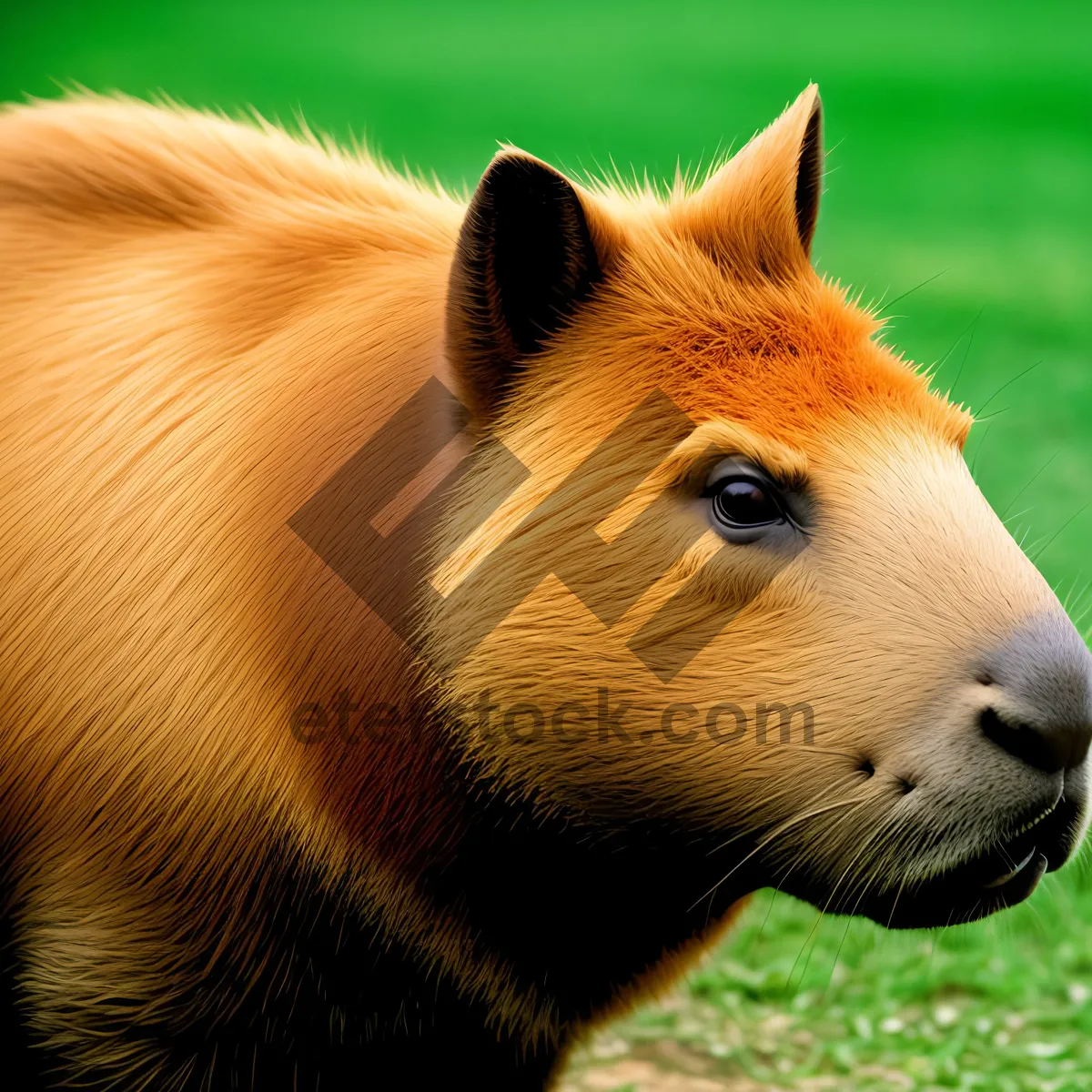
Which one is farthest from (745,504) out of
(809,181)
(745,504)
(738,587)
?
(809,181)

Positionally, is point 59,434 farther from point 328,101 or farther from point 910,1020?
point 328,101

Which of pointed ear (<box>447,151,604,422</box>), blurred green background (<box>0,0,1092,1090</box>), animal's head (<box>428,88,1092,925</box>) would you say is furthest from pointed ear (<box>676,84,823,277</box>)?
blurred green background (<box>0,0,1092,1090</box>)

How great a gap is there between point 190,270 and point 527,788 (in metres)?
1.49

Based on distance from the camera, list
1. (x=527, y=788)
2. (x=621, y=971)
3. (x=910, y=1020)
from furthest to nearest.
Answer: (x=910, y=1020)
(x=621, y=971)
(x=527, y=788)

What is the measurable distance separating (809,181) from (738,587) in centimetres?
117

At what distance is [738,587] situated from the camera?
2.68m

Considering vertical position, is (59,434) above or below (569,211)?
above

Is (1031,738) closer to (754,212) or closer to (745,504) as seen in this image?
(745,504)

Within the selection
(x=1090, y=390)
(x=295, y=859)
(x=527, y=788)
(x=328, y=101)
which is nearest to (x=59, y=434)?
(x=295, y=859)

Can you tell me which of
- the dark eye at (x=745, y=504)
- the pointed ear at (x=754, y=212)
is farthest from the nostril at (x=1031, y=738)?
the pointed ear at (x=754, y=212)

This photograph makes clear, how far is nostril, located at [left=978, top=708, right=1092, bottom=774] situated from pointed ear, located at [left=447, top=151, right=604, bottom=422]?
1.17m

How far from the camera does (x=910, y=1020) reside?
5055mm

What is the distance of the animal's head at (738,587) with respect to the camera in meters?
2.53

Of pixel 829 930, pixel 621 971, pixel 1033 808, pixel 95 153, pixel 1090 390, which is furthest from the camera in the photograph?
pixel 1090 390
